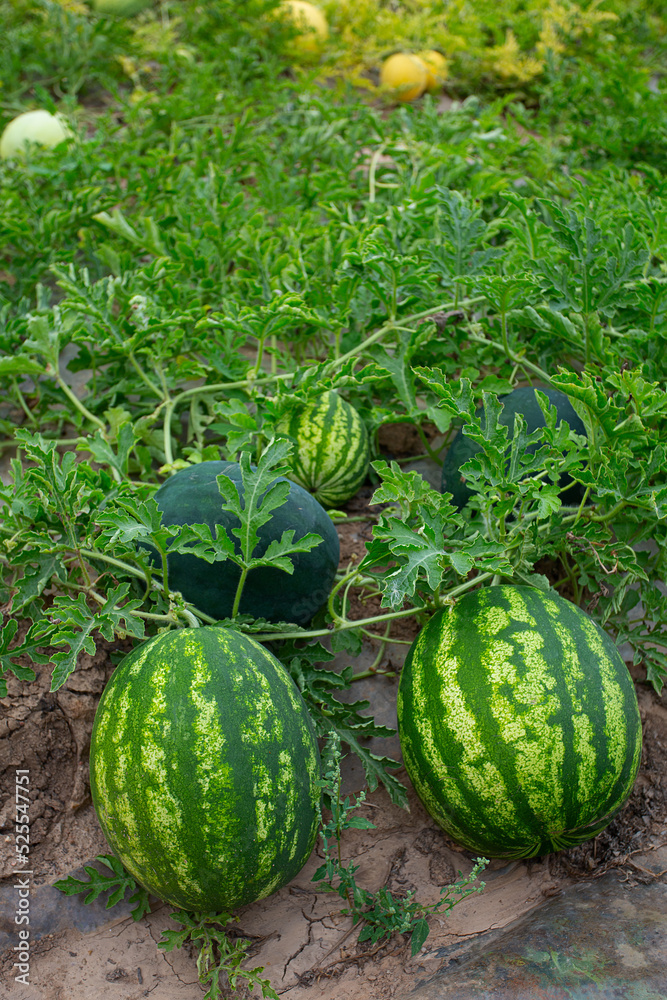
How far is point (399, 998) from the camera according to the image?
174cm

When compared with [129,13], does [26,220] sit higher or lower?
lower

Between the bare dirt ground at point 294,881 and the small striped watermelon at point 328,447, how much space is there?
80cm

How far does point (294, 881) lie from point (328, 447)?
4.46 ft

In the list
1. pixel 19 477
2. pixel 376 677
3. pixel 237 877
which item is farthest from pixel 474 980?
pixel 19 477

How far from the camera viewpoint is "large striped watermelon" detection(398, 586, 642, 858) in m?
1.75

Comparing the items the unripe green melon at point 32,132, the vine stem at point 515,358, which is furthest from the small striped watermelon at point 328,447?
the unripe green melon at point 32,132

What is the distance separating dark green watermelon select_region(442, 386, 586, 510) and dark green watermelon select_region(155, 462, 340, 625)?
1.62ft

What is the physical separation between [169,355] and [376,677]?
138 cm

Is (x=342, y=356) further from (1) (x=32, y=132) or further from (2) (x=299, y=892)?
(1) (x=32, y=132)

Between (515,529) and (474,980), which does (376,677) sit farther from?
(474,980)

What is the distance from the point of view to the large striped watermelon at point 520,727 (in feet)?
5.76

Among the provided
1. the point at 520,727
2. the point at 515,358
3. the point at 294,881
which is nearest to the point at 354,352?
the point at 515,358

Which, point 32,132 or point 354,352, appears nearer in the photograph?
point 354,352

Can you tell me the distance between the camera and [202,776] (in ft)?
5.44
